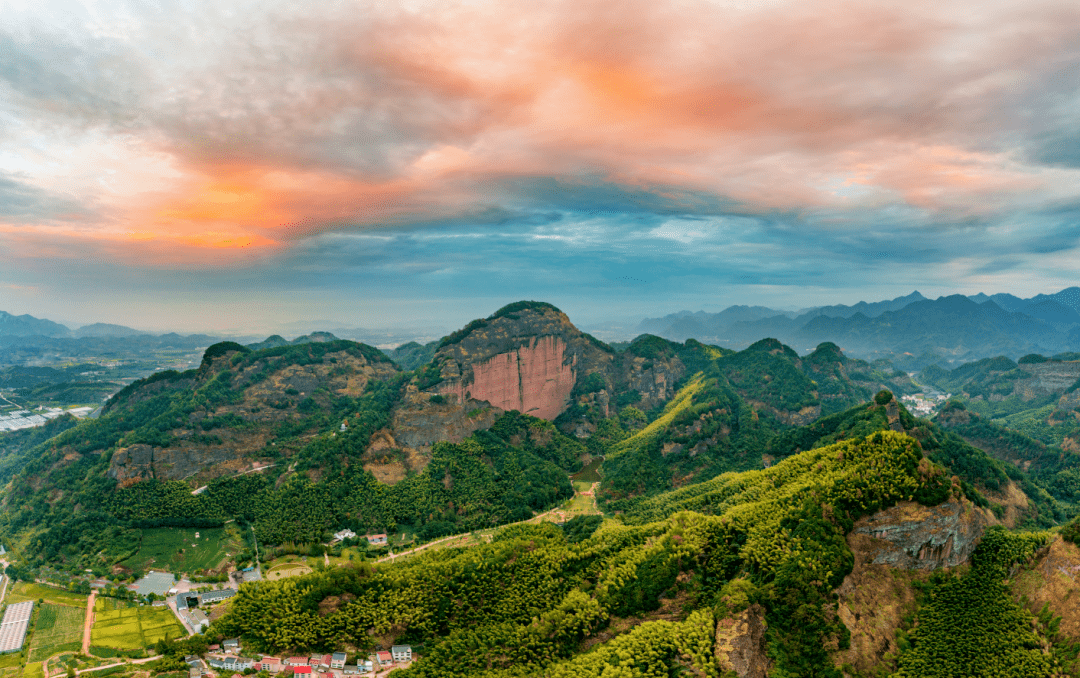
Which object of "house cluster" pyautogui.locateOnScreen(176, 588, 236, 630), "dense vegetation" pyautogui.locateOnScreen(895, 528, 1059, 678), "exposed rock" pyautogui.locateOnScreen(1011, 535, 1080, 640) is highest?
"exposed rock" pyautogui.locateOnScreen(1011, 535, 1080, 640)

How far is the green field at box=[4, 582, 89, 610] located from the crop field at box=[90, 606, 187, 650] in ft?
16.7

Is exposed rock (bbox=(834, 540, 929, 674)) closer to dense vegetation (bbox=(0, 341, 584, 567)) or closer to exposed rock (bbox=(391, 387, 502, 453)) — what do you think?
dense vegetation (bbox=(0, 341, 584, 567))

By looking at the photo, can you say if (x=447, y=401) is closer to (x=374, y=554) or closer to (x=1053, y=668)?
(x=374, y=554)

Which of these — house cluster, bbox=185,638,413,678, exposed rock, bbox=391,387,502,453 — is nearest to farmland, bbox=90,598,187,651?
house cluster, bbox=185,638,413,678

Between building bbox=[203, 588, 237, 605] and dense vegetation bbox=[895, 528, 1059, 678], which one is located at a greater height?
dense vegetation bbox=[895, 528, 1059, 678]

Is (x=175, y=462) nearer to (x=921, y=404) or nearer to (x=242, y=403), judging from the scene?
(x=242, y=403)

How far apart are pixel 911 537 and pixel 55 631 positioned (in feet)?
298

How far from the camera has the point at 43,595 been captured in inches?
2496

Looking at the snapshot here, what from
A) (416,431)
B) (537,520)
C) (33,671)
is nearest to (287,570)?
(33,671)

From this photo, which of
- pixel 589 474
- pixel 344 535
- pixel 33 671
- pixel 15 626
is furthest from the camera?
pixel 589 474

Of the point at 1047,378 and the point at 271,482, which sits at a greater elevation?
the point at 1047,378

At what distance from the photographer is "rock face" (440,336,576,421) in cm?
11331

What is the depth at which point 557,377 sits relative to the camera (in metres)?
131

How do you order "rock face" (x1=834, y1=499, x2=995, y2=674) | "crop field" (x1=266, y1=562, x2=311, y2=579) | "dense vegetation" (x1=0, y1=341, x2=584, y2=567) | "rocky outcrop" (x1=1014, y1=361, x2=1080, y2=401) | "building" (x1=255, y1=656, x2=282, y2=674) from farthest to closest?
"rocky outcrop" (x1=1014, y1=361, x2=1080, y2=401) < "dense vegetation" (x1=0, y1=341, x2=584, y2=567) < "crop field" (x1=266, y1=562, x2=311, y2=579) < "building" (x1=255, y1=656, x2=282, y2=674) < "rock face" (x1=834, y1=499, x2=995, y2=674)
